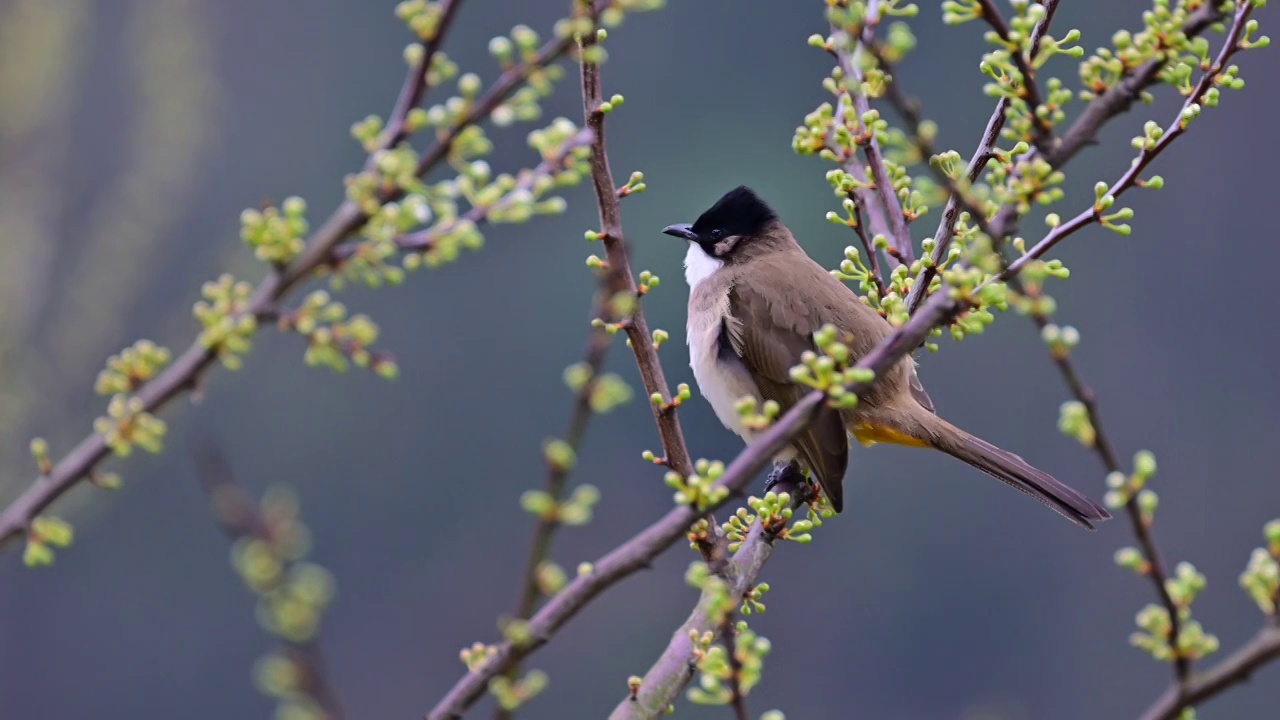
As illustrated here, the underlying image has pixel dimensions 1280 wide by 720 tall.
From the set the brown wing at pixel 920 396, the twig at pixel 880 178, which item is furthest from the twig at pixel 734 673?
the brown wing at pixel 920 396

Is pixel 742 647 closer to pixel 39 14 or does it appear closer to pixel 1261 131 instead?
pixel 39 14

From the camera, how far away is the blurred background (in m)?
32.9

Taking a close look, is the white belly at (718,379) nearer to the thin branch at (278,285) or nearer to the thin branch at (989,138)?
the thin branch at (989,138)

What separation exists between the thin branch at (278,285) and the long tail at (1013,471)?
2555 millimetres

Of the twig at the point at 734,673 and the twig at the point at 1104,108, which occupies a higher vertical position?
the twig at the point at 1104,108

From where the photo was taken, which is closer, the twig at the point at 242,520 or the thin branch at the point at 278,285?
the twig at the point at 242,520

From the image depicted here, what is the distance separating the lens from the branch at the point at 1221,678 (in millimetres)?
1428

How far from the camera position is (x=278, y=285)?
1.59m

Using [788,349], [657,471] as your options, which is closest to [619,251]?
[788,349]

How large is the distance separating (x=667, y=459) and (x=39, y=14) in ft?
5.07

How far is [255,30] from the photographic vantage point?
41.9m

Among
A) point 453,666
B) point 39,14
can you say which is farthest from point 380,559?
point 39,14

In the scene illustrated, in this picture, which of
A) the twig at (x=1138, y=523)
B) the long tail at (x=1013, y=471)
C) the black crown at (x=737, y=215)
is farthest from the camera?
the black crown at (x=737, y=215)

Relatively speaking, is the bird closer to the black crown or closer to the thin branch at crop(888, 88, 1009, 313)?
the black crown
